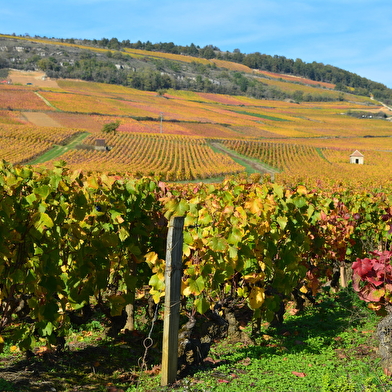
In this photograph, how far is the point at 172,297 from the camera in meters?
4.49

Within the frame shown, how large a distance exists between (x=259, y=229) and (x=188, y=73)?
188 meters

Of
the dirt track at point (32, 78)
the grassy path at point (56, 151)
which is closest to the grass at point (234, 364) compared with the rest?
the grassy path at point (56, 151)

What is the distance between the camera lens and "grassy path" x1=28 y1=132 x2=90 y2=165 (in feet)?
157

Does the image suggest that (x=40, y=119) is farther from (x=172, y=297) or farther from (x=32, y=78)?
(x=172, y=297)

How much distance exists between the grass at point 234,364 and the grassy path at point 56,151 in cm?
4278

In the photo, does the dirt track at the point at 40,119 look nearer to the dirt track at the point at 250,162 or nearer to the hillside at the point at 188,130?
the hillside at the point at 188,130

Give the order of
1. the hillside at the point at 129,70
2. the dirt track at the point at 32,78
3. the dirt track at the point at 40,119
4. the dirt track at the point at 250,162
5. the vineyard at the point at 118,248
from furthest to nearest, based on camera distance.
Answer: the hillside at the point at 129,70
the dirt track at the point at 32,78
the dirt track at the point at 40,119
the dirt track at the point at 250,162
the vineyard at the point at 118,248

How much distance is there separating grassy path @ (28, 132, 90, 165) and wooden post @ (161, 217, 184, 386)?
145ft

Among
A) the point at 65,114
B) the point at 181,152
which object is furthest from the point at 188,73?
the point at 181,152

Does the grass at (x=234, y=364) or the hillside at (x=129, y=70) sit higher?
the hillside at (x=129, y=70)

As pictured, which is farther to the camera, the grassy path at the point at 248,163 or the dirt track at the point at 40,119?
the dirt track at the point at 40,119

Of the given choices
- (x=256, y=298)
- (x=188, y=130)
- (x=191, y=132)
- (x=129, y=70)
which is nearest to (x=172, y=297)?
(x=256, y=298)

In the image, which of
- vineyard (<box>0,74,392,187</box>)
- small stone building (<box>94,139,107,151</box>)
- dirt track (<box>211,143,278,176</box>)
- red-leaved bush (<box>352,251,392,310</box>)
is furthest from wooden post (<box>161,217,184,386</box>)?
small stone building (<box>94,139,107,151</box>)

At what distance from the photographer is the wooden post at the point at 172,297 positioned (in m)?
4.43
